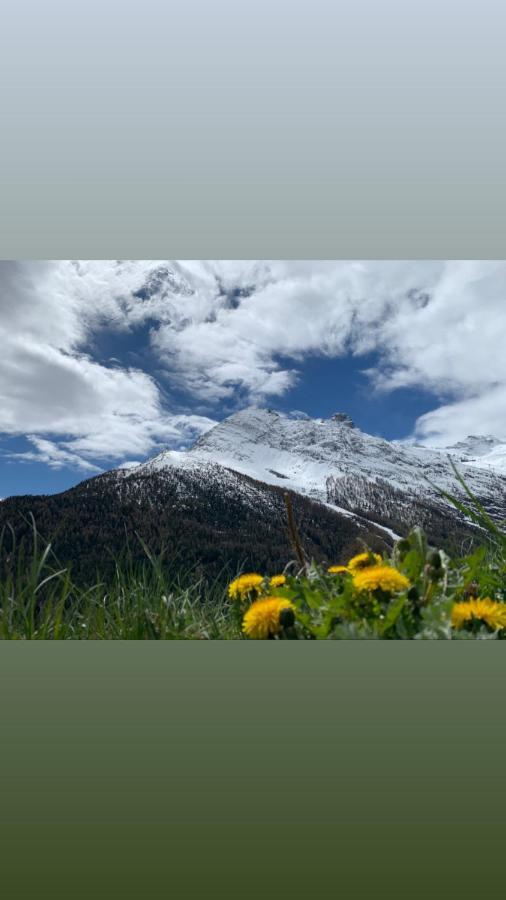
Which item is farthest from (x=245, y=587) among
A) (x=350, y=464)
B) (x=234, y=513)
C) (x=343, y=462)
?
(x=350, y=464)

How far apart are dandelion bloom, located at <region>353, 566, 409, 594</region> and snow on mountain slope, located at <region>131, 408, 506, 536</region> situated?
6.68ft

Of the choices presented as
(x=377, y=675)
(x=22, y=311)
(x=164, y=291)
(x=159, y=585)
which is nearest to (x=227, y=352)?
(x=164, y=291)

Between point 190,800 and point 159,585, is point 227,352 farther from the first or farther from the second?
point 190,800

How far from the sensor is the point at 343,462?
47.8 ft

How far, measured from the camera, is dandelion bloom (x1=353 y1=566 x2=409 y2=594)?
951mm

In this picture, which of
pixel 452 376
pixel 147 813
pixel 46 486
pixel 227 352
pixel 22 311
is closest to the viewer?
pixel 147 813

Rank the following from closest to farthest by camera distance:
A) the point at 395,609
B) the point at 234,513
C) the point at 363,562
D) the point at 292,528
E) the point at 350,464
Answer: the point at 395,609
the point at 363,562
the point at 292,528
the point at 234,513
the point at 350,464

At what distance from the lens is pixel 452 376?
3.18 m

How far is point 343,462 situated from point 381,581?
1376 centimetres

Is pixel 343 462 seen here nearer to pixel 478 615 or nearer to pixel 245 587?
pixel 245 587
